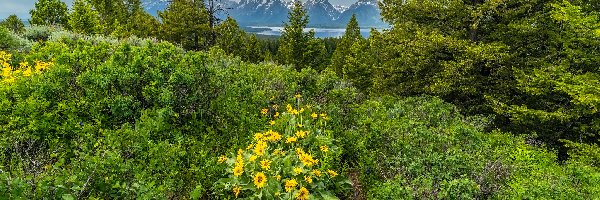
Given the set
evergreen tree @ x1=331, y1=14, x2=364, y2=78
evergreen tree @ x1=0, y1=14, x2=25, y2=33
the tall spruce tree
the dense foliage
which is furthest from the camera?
evergreen tree @ x1=331, y1=14, x2=364, y2=78

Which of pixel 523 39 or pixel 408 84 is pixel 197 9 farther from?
pixel 523 39

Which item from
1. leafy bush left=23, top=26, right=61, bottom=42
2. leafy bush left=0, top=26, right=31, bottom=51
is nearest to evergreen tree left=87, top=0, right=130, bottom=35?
leafy bush left=23, top=26, right=61, bottom=42

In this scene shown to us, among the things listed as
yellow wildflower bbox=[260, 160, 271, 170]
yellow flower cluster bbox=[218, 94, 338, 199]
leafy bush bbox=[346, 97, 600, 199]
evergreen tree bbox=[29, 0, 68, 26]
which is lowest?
leafy bush bbox=[346, 97, 600, 199]

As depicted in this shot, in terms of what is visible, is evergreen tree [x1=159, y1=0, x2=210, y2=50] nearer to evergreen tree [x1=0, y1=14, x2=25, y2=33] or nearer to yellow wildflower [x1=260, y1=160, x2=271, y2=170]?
evergreen tree [x1=0, y1=14, x2=25, y2=33]

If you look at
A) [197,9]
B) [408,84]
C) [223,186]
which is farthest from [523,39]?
A: [197,9]

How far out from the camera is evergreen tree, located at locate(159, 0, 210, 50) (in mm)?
34219

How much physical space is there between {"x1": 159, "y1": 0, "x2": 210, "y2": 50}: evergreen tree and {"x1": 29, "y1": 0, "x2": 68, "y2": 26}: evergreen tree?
27.0ft

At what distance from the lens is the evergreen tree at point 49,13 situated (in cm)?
3322

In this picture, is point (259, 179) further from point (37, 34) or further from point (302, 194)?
point (37, 34)

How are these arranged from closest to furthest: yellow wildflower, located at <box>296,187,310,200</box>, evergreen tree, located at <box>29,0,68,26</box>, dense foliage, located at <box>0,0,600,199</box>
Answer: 1. dense foliage, located at <box>0,0,600,199</box>
2. yellow wildflower, located at <box>296,187,310,200</box>
3. evergreen tree, located at <box>29,0,68,26</box>

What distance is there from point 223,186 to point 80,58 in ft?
10.9

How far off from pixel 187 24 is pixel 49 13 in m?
11.6

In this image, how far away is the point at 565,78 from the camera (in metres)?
12.8

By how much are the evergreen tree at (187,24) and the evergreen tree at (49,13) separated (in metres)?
8.23
